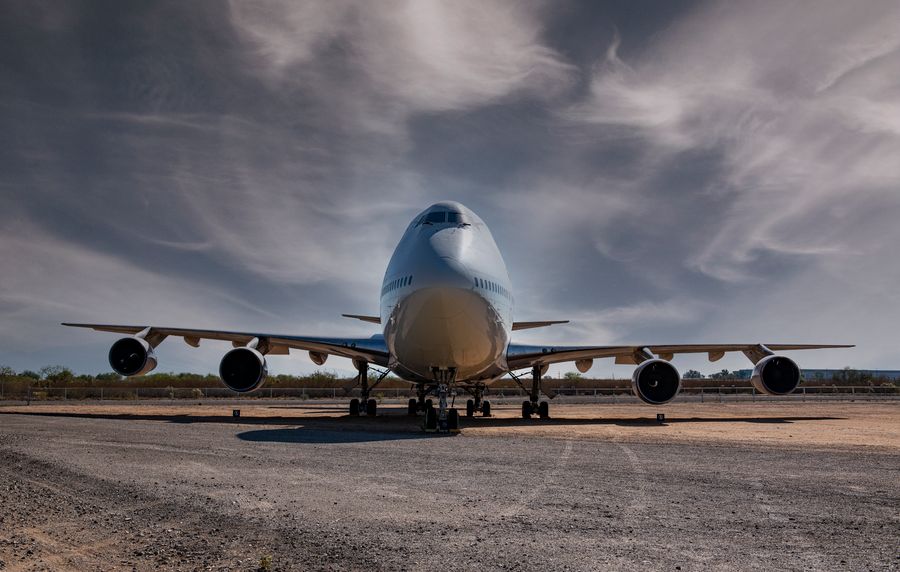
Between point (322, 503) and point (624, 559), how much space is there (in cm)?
325

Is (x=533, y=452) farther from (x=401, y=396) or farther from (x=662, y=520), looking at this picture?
(x=401, y=396)

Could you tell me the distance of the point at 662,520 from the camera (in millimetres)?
6105

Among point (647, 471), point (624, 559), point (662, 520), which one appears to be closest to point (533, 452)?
point (647, 471)

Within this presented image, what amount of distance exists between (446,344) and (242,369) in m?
7.77

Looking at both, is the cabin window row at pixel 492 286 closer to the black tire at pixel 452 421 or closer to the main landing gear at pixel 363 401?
the black tire at pixel 452 421

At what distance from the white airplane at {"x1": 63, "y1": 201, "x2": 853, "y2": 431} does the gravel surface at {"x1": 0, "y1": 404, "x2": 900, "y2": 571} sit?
5.02m

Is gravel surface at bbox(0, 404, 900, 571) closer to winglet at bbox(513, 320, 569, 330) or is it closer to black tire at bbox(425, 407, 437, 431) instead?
black tire at bbox(425, 407, 437, 431)

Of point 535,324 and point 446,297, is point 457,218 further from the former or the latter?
point 535,324

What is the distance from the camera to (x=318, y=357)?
26656 mm

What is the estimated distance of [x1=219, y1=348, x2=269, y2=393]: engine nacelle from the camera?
20984 mm

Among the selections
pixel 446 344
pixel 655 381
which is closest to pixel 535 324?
pixel 655 381

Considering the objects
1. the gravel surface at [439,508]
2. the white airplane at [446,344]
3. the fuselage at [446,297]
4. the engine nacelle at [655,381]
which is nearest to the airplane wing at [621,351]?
the white airplane at [446,344]

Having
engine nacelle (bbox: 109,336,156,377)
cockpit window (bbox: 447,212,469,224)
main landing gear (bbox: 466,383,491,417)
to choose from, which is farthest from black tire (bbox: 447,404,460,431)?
engine nacelle (bbox: 109,336,156,377)

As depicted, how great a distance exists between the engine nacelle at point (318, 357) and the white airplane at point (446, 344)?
3.0 inches
